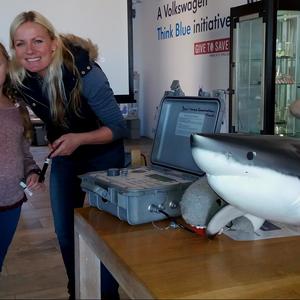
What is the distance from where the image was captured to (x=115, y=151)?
185cm

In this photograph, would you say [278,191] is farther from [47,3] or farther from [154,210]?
[47,3]

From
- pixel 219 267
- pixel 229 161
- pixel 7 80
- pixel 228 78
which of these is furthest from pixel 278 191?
pixel 228 78

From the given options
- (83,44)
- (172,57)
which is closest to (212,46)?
(172,57)

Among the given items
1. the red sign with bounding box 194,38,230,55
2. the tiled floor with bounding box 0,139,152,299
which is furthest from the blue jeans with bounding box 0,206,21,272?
the red sign with bounding box 194,38,230,55

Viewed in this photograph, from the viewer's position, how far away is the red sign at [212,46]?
5430 mm

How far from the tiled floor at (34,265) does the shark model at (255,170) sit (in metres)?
1.71

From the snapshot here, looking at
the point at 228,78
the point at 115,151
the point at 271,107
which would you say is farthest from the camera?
the point at 228,78

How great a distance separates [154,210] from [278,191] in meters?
0.43

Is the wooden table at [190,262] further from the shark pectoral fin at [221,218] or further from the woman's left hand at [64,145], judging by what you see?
the woman's left hand at [64,145]

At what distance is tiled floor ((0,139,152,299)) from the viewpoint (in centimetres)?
243

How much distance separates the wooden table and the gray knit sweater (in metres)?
0.57

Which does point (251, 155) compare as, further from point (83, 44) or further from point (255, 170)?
point (83, 44)

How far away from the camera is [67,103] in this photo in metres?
1.68

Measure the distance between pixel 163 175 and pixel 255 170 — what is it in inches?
21.3
